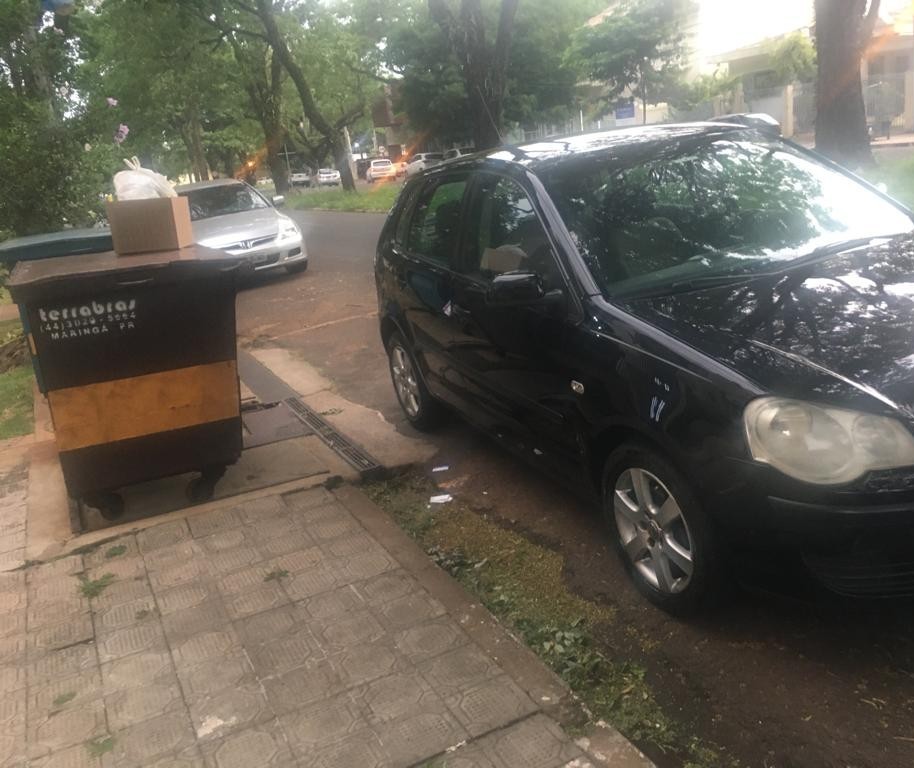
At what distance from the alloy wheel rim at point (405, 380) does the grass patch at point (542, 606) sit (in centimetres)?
81

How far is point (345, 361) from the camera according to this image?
820 cm

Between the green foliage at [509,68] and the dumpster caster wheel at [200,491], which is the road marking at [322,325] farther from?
the green foliage at [509,68]

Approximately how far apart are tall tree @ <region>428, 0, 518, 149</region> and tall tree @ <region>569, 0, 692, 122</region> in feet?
76.1

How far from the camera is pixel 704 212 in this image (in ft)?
13.2

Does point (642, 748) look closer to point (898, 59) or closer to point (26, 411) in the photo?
point (26, 411)

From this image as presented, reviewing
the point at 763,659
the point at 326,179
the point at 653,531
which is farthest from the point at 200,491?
the point at 326,179

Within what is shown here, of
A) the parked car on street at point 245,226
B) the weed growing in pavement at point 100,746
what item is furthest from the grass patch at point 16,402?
the weed growing in pavement at point 100,746

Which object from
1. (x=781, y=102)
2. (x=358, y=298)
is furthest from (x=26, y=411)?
(x=781, y=102)

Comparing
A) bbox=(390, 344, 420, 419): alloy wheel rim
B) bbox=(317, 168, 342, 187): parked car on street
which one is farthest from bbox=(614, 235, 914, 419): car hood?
bbox=(317, 168, 342, 187): parked car on street

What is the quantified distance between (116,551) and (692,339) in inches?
117

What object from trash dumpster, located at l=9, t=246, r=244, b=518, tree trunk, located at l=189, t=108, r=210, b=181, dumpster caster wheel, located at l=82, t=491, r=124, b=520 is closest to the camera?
trash dumpster, located at l=9, t=246, r=244, b=518

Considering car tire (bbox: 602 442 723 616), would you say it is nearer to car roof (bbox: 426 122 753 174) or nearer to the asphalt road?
the asphalt road

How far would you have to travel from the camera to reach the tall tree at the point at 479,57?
1288 cm

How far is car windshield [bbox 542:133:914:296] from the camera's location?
3766 mm
